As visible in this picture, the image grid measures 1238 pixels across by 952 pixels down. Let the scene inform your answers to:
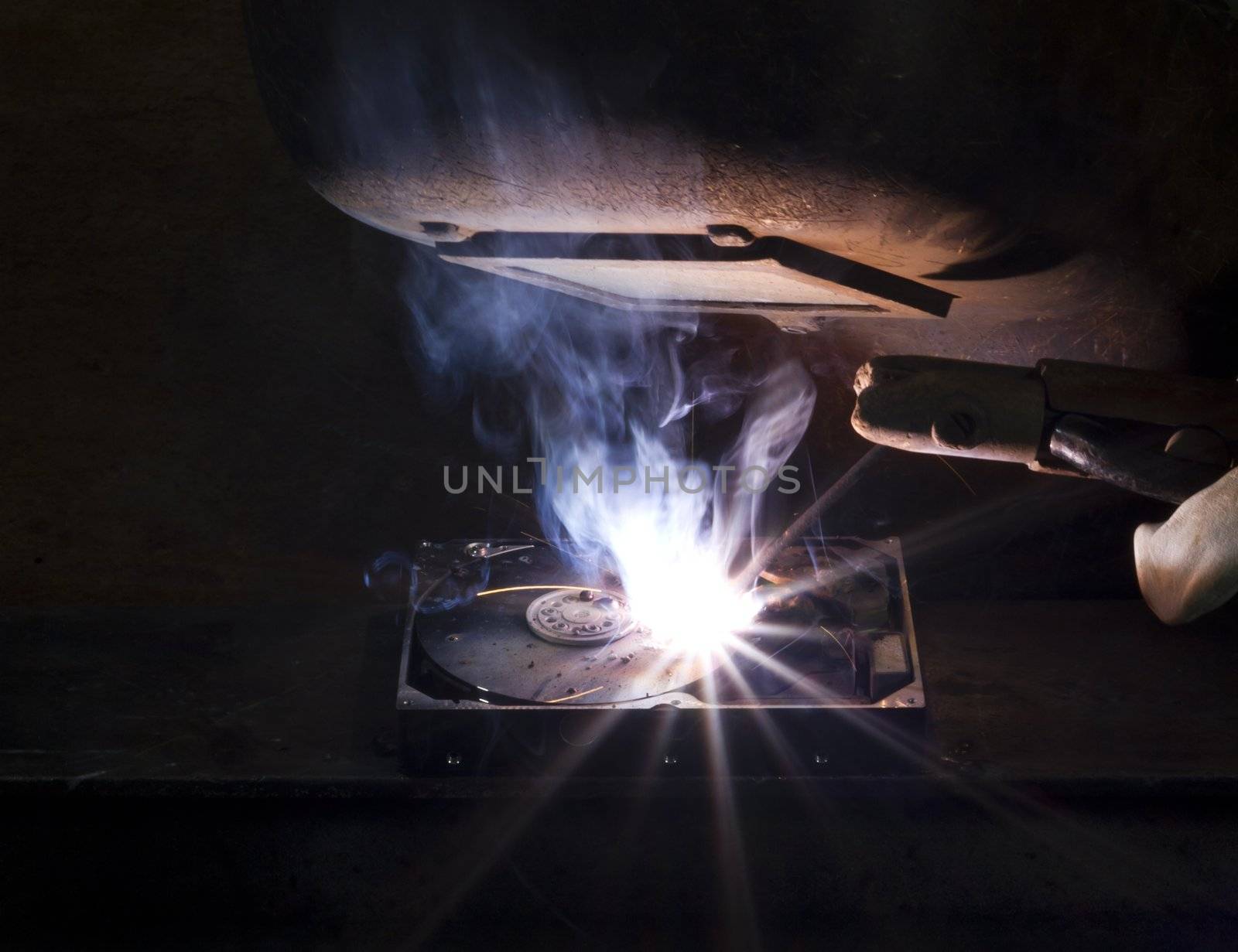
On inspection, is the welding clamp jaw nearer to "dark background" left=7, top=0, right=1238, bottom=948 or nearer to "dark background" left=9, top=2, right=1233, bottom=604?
"dark background" left=7, top=0, right=1238, bottom=948

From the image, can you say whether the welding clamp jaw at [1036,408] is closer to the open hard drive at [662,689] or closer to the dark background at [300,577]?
the dark background at [300,577]

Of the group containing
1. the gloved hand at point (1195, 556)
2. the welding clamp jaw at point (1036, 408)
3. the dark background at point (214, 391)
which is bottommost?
the gloved hand at point (1195, 556)

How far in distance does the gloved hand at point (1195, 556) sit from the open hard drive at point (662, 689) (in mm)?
489

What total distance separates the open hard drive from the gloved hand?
→ 1.61 feet

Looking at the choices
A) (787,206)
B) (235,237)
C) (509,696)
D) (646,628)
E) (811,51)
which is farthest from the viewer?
(235,237)

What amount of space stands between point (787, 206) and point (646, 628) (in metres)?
0.81

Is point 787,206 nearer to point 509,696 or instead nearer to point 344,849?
point 509,696

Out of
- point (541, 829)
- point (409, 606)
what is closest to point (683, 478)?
point (409, 606)

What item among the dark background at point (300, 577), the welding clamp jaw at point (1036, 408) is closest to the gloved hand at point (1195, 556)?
the welding clamp jaw at point (1036, 408)

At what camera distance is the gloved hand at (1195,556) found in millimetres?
1092

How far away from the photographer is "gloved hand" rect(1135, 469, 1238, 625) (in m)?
1.09

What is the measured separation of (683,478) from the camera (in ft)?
7.38

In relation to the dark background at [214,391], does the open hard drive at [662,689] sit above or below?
below

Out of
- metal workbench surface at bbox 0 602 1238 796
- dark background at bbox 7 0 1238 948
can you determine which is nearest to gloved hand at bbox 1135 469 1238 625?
dark background at bbox 7 0 1238 948
